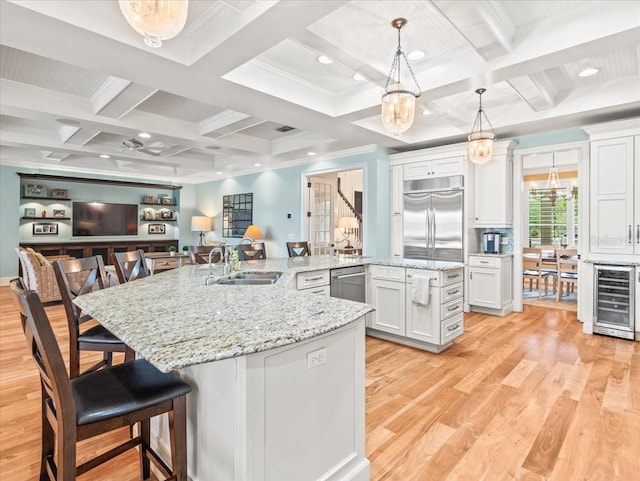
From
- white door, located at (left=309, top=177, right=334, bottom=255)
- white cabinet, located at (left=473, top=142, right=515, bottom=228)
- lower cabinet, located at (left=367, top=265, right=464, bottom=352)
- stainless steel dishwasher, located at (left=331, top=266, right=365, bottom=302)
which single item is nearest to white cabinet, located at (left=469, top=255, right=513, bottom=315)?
white cabinet, located at (left=473, top=142, right=515, bottom=228)

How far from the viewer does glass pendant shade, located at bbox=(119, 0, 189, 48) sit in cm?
160

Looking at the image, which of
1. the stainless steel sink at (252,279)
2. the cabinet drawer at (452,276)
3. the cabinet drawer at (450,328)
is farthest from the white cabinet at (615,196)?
the stainless steel sink at (252,279)

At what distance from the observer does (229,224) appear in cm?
866

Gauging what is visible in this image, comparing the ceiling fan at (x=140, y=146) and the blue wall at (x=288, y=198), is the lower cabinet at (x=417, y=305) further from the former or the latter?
the ceiling fan at (x=140, y=146)

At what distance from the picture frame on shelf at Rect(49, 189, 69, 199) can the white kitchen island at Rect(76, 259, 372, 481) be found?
8.00 meters

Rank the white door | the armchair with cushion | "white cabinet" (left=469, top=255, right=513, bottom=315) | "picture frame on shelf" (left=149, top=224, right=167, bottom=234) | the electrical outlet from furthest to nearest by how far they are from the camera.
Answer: "picture frame on shelf" (left=149, top=224, right=167, bottom=234)
the white door
the armchair with cushion
"white cabinet" (left=469, top=255, right=513, bottom=315)
the electrical outlet

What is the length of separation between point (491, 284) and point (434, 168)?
194cm

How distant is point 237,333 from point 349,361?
58cm

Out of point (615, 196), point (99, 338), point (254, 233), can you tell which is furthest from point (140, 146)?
point (615, 196)

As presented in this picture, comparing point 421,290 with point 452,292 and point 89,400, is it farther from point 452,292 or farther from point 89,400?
point 89,400

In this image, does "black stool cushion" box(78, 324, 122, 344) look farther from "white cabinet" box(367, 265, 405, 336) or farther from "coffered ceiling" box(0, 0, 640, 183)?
"white cabinet" box(367, 265, 405, 336)

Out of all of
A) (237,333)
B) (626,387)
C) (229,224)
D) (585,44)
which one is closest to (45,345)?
(237,333)

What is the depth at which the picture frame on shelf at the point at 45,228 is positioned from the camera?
313 inches

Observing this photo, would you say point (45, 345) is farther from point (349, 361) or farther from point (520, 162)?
point (520, 162)
